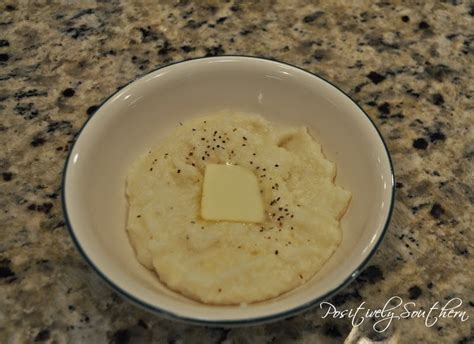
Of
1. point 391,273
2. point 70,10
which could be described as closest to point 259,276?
point 391,273

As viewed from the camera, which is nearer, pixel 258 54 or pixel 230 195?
pixel 230 195

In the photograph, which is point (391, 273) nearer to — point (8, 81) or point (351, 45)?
point (351, 45)

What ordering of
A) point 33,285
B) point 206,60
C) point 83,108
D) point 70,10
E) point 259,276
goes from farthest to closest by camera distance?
point 70,10 → point 83,108 → point 206,60 → point 33,285 → point 259,276

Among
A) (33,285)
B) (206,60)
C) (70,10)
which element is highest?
(206,60)
